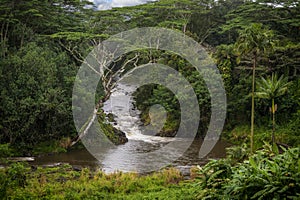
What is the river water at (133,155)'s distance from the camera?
21625 millimetres

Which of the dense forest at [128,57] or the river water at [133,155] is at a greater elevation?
the dense forest at [128,57]

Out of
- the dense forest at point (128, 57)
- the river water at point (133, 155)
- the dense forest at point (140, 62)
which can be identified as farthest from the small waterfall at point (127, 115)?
the dense forest at point (128, 57)

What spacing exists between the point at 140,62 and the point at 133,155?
1478 cm

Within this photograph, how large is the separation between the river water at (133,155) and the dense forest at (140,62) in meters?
1.22

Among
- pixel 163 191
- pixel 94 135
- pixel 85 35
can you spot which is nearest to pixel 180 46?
pixel 85 35

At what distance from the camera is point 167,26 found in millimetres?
32688

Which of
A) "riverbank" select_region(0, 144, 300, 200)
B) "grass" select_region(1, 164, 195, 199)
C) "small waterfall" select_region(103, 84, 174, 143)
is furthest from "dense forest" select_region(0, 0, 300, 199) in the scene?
"small waterfall" select_region(103, 84, 174, 143)

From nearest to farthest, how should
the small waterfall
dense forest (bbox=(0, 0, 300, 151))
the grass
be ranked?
the grass, dense forest (bbox=(0, 0, 300, 151)), the small waterfall

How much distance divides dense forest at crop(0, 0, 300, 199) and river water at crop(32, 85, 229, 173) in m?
1.22

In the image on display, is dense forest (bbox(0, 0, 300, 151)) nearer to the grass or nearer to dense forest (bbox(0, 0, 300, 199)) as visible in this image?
dense forest (bbox(0, 0, 300, 199))

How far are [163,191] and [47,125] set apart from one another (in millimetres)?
12150

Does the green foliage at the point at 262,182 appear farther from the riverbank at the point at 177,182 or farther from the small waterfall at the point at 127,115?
the small waterfall at the point at 127,115

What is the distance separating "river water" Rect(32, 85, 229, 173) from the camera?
21625 mm

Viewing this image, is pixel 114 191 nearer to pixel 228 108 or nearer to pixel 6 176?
pixel 6 176
